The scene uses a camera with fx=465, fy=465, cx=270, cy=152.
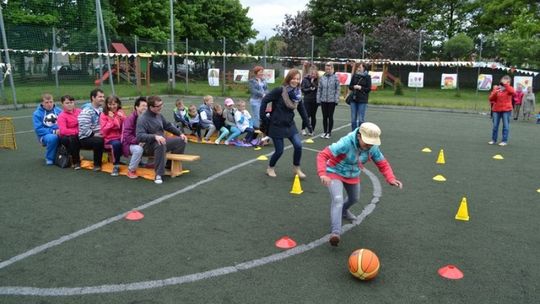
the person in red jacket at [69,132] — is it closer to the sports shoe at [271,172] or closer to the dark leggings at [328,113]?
the sports shoe at [271,172]

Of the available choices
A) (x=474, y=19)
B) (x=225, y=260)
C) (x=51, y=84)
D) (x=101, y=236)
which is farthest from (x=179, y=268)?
(x=474, y=19)

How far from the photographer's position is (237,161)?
30.5 ft

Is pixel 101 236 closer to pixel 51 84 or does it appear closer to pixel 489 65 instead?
pixel 51 84

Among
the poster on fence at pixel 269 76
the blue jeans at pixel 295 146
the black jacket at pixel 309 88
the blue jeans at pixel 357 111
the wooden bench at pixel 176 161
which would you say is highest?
the poster on fence at pixel 269 76

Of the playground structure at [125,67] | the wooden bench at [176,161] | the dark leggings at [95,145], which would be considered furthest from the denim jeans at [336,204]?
the playground structure at [125,67]

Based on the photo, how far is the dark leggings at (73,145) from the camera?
8375 millimetres

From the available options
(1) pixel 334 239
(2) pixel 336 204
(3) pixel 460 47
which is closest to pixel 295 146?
(2) pixel 336 204

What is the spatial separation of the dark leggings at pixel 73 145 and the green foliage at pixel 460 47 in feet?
97.6

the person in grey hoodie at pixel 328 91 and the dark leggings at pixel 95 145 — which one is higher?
the person in grey hoodie at pixel 328 91

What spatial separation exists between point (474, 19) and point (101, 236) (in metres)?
47.0

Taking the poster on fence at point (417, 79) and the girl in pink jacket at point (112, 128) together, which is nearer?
the girl in pink jacket at point (112, 128)

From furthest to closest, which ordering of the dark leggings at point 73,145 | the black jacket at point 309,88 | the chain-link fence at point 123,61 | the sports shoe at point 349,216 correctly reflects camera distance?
1. the chain-link fence at point 123,61
2. the black jacket at point 309,88
3. the dark leggings at point 73,145
4. the sports shoe at point 349,216

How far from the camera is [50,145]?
28.4ft

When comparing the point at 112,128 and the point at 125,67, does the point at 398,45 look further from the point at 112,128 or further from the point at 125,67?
the point at 112,128
